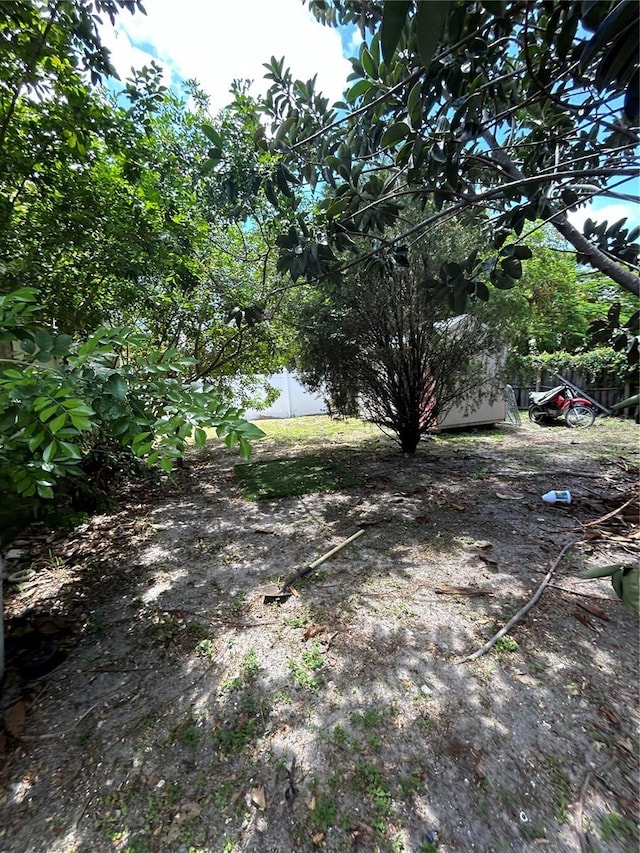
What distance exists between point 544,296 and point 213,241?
10.4 meters

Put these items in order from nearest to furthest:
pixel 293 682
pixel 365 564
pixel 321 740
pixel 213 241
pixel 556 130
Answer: pixel 321 740, pixel 293 682, pixel 556 130, pixel 365 564, pixel 213 241

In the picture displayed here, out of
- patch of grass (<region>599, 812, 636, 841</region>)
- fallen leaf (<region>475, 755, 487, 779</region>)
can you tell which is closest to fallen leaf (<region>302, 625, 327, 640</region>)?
fallen leaf (<region>475, 755, 487, 779</region>)

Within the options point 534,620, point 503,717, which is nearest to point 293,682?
point 503,717

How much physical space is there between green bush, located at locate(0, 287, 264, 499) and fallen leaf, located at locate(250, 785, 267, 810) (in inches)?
40.2

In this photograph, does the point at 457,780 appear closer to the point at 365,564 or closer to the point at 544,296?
the point at 365,564

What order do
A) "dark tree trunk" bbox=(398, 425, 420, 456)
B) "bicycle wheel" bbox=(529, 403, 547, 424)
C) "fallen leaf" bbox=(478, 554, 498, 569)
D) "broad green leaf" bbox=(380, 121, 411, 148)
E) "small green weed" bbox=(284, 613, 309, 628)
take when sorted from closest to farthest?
1. "broad green leaf" bbox=(380, 121, 411, 148)
2. "small green weed" bbox=(284, 613, 309, 628)
3. "fallen leaf" bbox=(478, 554, 498, 569)
4. "dark tree trunk" bbox=(398, 425, 420, 456)
5. "bicycle wheel" bbox=(529, 403, 547, 424)

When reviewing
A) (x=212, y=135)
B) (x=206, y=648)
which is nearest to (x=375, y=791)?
(x=206, y=648)

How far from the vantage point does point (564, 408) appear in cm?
731

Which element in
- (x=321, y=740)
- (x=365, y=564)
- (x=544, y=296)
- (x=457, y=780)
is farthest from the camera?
(x=544, y=296)

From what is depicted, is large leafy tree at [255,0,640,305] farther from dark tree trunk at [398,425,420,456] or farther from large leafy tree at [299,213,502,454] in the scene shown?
dark tree trunk at [398,425,420,456]

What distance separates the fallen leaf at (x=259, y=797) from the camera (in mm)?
1054

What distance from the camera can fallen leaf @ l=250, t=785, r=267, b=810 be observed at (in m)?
1.05

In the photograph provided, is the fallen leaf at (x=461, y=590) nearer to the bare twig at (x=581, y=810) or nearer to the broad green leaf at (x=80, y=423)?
the bare twig at (x=581, y=810)

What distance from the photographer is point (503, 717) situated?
49.8 inches
